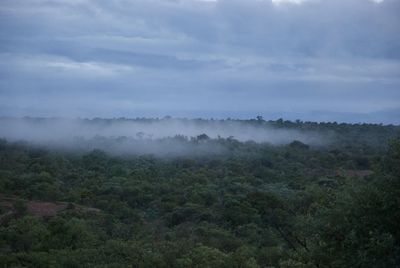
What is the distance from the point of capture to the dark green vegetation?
35.5ft

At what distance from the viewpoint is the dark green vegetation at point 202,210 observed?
10.8 meters

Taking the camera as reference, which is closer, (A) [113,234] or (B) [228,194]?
(A) [113,234]

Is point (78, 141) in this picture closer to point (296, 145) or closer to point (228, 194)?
point (296, 145)

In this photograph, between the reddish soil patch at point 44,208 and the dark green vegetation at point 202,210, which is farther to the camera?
the reddish soil patch at point 44,208

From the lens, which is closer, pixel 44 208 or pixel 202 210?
pixel 44 208

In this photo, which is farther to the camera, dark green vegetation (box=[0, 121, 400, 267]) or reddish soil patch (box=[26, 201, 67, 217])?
reddish soil patch (box=[26, 201, 67, 217])

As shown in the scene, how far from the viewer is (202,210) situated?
35.2 meters

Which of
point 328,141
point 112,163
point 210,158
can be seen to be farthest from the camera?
point 328,141

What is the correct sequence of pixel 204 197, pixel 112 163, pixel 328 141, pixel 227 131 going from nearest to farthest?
pixel 204 197 < pixel 112 163 < pixel 328 141 < pixel 227 131

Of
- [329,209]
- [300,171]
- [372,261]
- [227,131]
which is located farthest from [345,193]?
[227,131]

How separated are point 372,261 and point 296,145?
6589 cm

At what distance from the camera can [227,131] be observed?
4129 inches

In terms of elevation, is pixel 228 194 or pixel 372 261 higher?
pixel 372 261

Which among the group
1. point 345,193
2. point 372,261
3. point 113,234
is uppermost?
point 345,193
